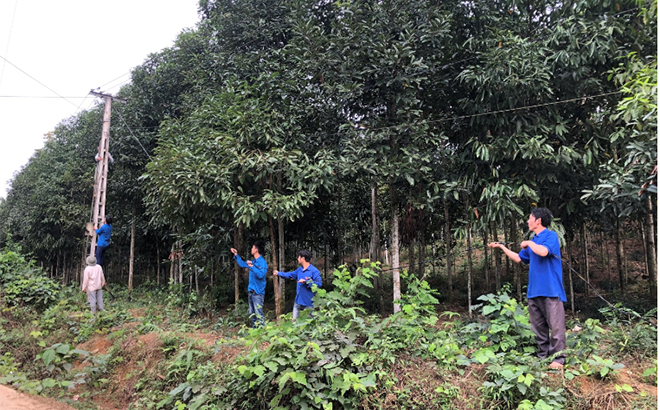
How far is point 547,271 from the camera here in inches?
156

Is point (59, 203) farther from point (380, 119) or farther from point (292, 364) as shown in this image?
point (292, 364)

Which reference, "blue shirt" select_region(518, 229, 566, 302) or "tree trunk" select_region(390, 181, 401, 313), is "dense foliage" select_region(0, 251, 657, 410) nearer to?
"blue shirt" select_region(518, 229, 566, 302)

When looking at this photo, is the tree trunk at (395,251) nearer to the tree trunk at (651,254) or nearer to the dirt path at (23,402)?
the tree trunk at (651,254)

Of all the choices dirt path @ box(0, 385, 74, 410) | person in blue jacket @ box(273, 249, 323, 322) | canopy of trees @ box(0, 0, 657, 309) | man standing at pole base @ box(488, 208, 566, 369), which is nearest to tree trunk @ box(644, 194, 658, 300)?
canopy of trees @ box(0, 0, 657, 309)

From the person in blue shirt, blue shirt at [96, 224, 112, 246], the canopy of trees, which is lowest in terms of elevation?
the person in blue shirt

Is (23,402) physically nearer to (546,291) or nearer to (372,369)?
(372,369)

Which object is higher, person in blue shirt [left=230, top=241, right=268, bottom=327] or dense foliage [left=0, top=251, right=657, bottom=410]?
person in blue shirt [left=230, top=241, right=268, bottom=327]

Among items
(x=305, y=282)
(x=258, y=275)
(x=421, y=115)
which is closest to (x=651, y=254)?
(x=421, y=115)

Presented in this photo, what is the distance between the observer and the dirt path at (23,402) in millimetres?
3919

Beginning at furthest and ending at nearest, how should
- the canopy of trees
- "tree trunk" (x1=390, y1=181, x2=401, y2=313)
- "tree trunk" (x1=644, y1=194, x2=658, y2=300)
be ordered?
"tree trunk" (x1=644, y1=194, x2=658, y2=300)
"tree trunk" (x1=390, y1=181, x2=401, y2=313)
the canopy of trees

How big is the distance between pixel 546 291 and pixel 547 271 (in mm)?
198

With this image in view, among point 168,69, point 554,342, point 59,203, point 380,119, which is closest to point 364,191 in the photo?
point 380,119

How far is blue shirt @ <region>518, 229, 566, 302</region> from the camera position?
391cm

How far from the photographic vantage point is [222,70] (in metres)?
9.27
